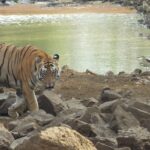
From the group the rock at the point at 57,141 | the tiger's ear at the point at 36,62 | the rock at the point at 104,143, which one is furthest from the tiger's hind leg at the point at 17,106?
the rock at the point at 57,141

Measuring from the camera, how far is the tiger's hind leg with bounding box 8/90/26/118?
8734 mm

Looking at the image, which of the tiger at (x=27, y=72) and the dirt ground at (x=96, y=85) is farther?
the dirt ground at (x=96, y=85)

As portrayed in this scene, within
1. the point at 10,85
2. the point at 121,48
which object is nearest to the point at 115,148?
the point at 10,85

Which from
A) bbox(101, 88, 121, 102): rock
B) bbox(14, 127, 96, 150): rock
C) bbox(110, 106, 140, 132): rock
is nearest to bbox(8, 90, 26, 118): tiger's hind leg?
bbox(101, 88, 121, 102): rock

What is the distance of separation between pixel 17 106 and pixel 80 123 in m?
1.90

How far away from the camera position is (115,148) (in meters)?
6.26

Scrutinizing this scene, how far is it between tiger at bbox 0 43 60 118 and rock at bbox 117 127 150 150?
200 cm

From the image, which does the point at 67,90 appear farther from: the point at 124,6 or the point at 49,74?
the point at 124,6

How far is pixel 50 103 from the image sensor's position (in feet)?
28.2

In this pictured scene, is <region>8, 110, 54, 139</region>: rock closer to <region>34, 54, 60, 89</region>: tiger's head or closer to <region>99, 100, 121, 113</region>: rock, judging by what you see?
<region>34, 54, 60, 89</region>: tiger's head

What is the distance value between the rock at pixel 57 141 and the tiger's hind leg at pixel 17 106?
3345mm

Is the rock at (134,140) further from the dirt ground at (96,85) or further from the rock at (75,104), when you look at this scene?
the dirt ground at (96,85)

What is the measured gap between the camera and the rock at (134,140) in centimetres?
638

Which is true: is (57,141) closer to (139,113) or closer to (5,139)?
(5,139)
